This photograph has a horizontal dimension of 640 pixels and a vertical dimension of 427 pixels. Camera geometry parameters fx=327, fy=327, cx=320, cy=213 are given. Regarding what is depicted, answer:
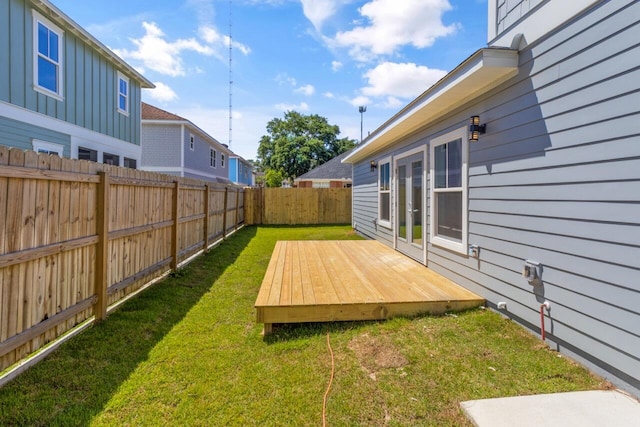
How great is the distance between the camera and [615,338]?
2.10m

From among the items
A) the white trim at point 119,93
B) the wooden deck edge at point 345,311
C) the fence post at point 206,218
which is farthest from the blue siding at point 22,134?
the wooden deck edge at point 345,311

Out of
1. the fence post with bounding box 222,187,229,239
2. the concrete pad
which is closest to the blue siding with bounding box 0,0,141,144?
the fence post with bounding box 222,187,229,239

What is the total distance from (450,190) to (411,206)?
4.74 feet

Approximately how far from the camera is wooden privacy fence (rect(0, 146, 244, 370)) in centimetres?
223

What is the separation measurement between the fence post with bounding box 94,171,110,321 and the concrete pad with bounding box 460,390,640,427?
3.29m

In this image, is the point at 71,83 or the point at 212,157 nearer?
the point at 71,83

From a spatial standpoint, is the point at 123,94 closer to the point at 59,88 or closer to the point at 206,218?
the point at 59,88

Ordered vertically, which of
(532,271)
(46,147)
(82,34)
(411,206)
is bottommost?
(532,271)

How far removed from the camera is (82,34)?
772 cm

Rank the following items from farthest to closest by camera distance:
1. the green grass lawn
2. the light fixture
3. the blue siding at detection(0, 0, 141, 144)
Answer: the blue siding at detection(0, 0, 141, 144) → the light fixture → the green grass lawn

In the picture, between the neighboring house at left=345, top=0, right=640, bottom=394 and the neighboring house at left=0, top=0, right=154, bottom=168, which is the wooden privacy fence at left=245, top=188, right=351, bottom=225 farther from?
the neighboring house at left=345, top=0, right=640, bottom=394

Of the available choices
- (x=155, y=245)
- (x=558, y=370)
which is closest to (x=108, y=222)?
(x=155, y=245)

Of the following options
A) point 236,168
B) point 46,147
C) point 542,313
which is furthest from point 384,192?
point 236,168

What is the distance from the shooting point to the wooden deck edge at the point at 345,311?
3.11m
